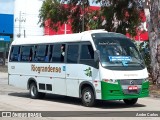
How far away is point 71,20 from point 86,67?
66.0 feet

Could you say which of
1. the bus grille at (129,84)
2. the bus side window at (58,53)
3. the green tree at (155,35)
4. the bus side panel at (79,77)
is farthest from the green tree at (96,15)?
the bus grille at (129,84)

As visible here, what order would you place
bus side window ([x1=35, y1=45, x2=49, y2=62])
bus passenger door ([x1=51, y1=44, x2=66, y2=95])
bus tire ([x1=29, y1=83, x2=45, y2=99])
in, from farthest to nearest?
bus tire ([x1=29, y1=83, x2=45, y2=99]), bus side window ([x1=35, y1=45, x2=49, y2=62]), bus passenger door ([x1=51, y1=44, x2=66, y2=95])

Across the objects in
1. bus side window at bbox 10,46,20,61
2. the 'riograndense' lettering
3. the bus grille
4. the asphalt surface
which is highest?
bus side window at bbox 10,46,20,61

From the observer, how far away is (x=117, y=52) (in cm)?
1504

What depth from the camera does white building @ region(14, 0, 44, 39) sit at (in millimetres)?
73162

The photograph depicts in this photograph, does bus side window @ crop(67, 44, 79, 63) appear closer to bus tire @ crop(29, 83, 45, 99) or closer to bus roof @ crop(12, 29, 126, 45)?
bus roof @ crop(12, 29, 126, 45)

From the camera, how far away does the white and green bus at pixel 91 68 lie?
1445 cm

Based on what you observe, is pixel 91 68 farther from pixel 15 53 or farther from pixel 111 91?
pixel 15 53

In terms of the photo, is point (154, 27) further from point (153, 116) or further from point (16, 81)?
point (153, 116)

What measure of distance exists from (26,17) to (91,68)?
6050 cm

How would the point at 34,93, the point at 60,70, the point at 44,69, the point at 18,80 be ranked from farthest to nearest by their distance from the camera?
the point at 18,80
the point at 34,93
the point at 44,69
the point at 60,70

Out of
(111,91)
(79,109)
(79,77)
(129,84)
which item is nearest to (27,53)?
(79,77)

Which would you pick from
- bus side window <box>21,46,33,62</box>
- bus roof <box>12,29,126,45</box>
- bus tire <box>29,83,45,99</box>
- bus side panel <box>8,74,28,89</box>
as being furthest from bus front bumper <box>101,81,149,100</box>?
bus side panel <box>8,74,28,89</box>

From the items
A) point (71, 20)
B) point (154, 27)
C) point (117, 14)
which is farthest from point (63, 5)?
point (154, 27)
